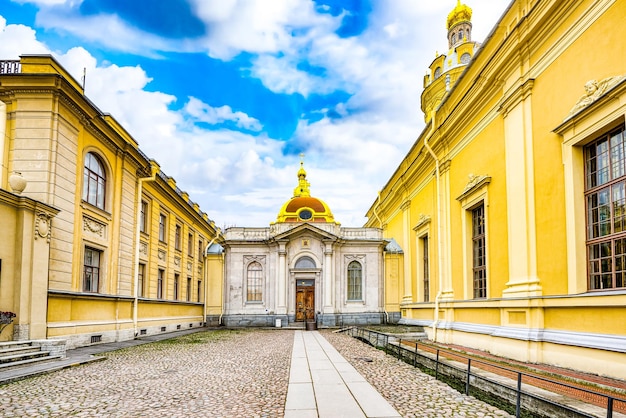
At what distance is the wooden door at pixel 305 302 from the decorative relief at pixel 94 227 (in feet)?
47.4

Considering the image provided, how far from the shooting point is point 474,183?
1593 centimetres

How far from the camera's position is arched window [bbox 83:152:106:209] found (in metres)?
17.4

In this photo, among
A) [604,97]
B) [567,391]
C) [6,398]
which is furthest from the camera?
[604,97]

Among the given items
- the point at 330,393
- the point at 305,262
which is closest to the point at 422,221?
the point at 305,262

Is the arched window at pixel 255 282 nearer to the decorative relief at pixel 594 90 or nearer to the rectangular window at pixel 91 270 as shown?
the rectangular window at pixel 91 270

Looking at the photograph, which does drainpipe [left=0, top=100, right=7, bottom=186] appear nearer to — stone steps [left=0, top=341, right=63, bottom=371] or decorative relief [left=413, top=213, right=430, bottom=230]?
stone steps [left=0, top=341, right=63, bottom=371]

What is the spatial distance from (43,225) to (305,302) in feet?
61.8

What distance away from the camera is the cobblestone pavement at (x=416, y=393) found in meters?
7.20

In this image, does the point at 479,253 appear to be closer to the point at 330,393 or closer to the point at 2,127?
the point at 330,393

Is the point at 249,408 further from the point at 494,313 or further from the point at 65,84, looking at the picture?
the point at 65,84

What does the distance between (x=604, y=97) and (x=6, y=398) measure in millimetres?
11603

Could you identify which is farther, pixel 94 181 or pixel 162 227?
pixel 162 227

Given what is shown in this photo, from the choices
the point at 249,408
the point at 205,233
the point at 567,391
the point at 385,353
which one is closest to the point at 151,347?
the point at 385,353

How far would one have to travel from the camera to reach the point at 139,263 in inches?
893
